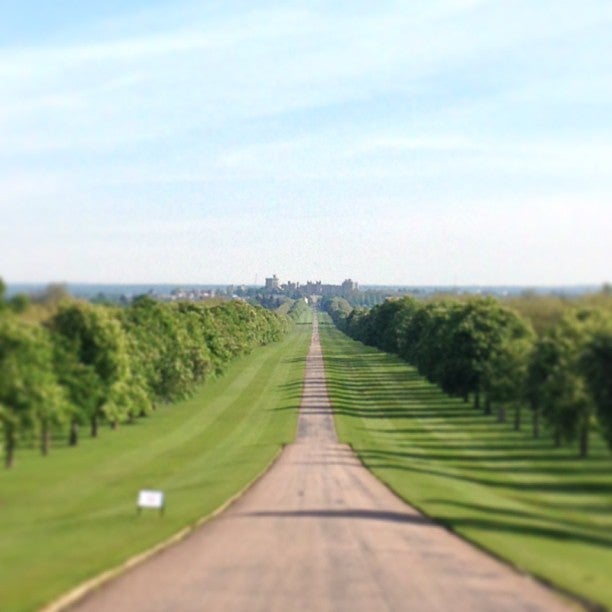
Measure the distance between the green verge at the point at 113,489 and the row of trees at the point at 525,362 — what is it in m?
18.2

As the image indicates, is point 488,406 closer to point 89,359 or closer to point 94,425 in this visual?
point 94,425

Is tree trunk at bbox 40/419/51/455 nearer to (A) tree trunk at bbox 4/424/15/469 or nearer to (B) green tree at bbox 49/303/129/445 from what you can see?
(A) tree trunk at bbox 4/424/15/469

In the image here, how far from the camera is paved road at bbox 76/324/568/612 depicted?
1308 inches

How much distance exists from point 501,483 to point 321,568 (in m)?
25.8

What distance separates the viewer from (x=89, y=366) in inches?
2955

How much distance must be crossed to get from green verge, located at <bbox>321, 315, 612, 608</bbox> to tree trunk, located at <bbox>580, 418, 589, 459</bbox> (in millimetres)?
730

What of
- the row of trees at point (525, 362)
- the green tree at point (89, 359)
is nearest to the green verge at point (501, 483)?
the row of trees at point (525, 362)

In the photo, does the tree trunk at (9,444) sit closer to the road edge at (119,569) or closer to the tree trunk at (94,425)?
the road edge at (119,569)

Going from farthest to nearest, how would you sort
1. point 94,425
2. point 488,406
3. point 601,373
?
point 488,406, point 94,425, point 601,373

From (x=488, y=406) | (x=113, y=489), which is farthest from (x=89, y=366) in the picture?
(x=488, y=406)

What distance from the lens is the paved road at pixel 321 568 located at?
109 feet

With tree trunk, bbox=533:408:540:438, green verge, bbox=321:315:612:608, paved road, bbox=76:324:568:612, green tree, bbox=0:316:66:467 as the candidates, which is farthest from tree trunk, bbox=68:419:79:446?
tree trunk, bbox=533:408:540:438

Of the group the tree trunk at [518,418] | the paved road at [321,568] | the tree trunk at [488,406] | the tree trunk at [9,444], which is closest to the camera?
the paved road at [321,568]

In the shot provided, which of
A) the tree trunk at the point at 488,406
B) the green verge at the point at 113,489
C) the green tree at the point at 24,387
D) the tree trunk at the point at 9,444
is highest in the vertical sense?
the green tree at the point at 24,387
